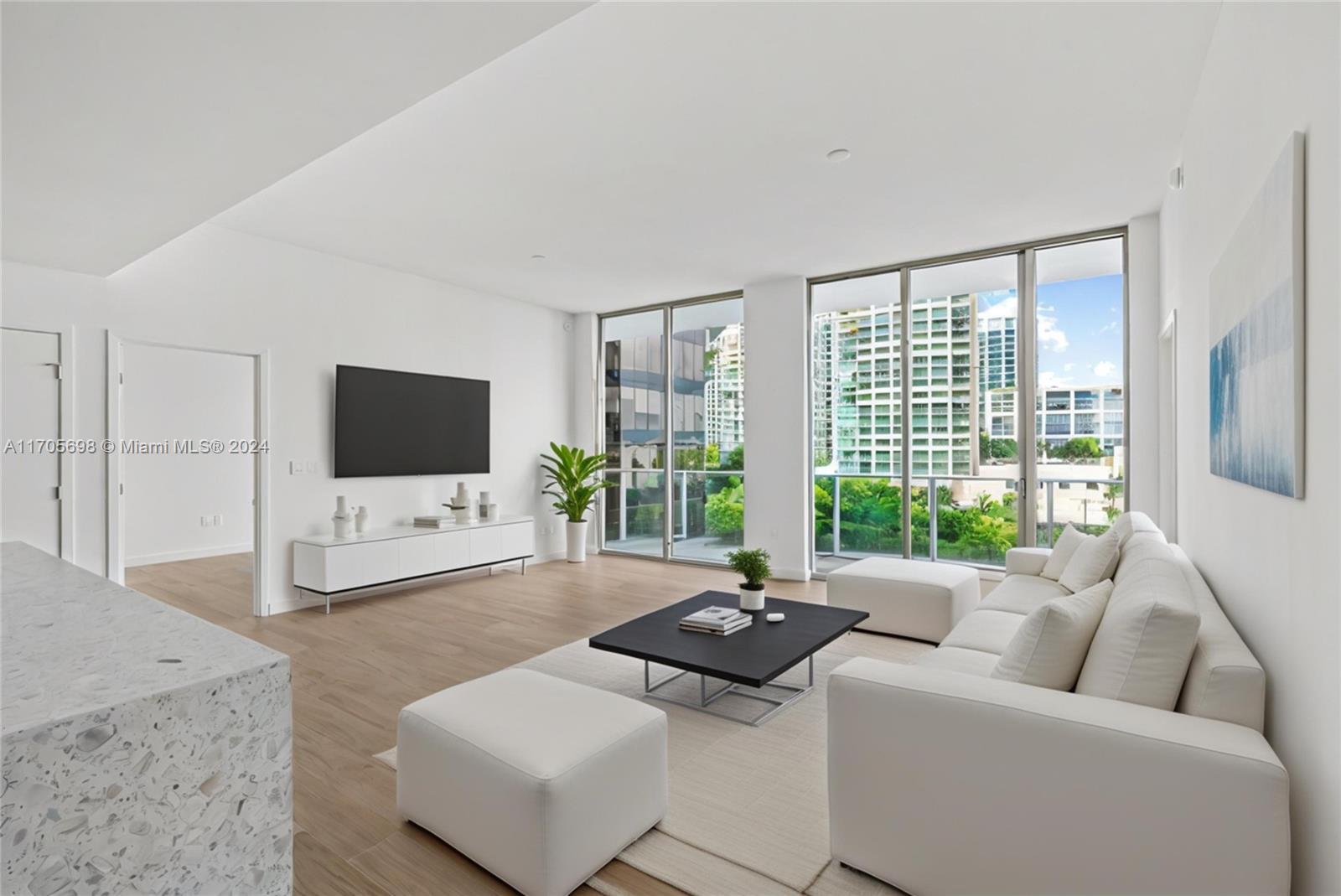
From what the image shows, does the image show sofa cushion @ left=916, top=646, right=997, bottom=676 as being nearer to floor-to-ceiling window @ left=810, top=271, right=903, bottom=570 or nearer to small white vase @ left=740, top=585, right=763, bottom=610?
small white vase @ left=740, top=585, right=763, bottom=610

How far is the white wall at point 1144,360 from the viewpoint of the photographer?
4.43 metres

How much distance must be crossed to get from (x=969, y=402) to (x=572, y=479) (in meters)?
3.89

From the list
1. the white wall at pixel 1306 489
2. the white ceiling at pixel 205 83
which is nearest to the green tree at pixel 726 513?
the white wall at pixel 1306 489

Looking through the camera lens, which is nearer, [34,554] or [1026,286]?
[34,554]

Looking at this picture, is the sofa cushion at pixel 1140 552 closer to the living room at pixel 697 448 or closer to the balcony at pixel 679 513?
the living room at pixel 697 448

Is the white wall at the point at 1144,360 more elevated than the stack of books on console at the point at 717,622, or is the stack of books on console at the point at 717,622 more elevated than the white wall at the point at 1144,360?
the white wall at the point at 1144,360

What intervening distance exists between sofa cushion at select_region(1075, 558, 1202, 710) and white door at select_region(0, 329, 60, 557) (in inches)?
205

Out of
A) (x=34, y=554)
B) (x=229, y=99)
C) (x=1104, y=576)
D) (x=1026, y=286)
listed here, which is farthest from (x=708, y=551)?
(x=34, y=554)

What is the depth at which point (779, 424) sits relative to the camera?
20.2ft

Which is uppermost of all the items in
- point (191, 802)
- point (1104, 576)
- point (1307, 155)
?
point (1307, 155)

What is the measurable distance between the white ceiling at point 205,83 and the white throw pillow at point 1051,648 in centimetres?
219

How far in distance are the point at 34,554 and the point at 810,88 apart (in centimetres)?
291

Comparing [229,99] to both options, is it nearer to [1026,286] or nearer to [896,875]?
[896,875]

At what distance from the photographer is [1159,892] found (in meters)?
1.43
